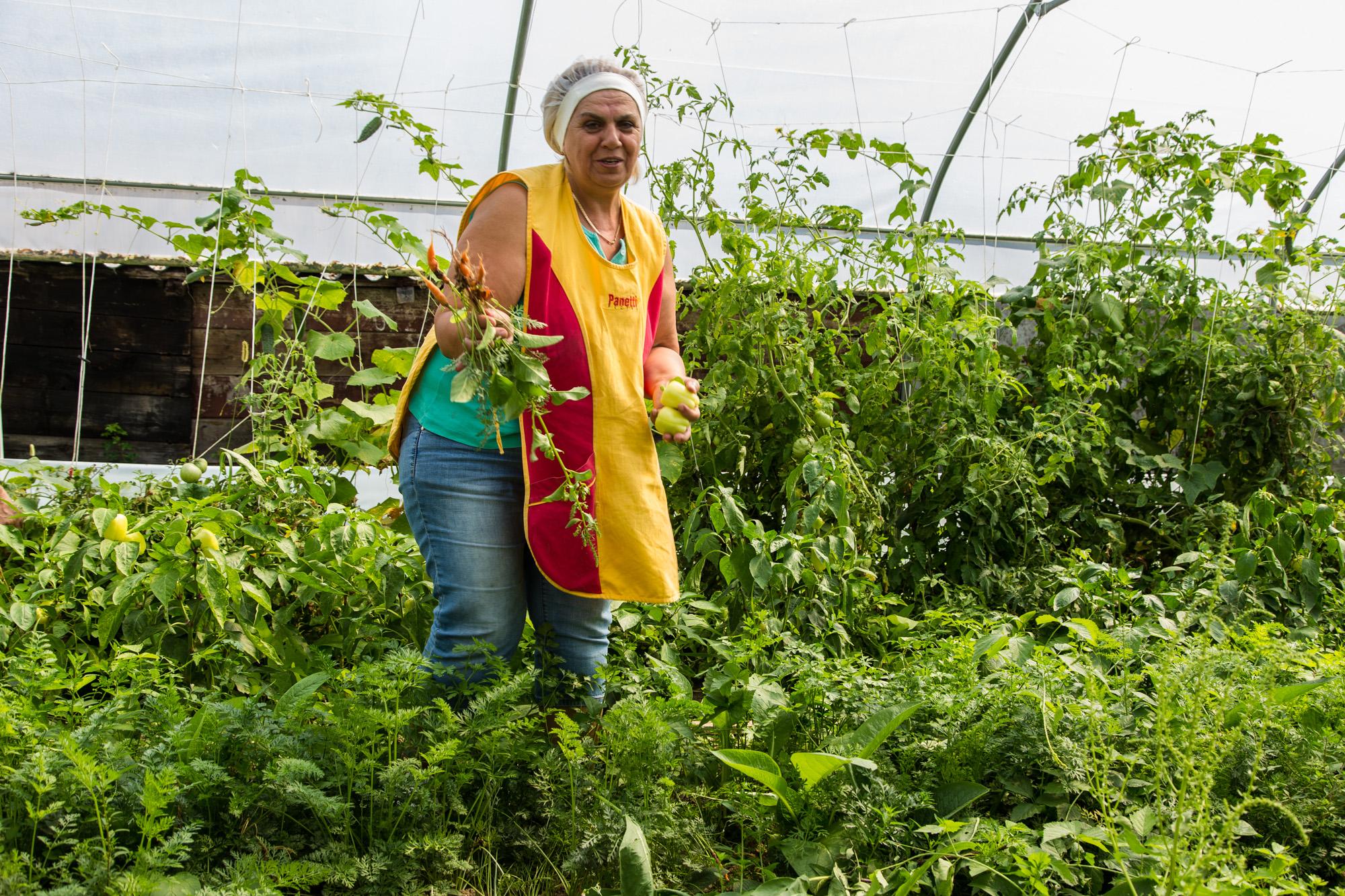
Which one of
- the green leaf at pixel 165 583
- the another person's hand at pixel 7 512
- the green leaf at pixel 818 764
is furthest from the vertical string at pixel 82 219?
the green leaf at pixel 818 764

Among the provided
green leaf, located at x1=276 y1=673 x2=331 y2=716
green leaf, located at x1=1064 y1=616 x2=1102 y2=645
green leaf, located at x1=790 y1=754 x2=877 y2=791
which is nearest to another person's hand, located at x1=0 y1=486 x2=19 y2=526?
green leaf, located at x1=276 y1=673 x2=331 y2=716

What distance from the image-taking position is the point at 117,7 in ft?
12.0

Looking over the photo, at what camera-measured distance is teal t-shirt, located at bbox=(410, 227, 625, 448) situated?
1923mm

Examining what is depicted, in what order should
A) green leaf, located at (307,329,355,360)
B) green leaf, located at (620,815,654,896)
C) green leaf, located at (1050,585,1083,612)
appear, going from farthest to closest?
green leaf, located at (307,329,355,360), green leaf, located at (1050,585,1083,612), green leaf, located at (620,815,654,896)

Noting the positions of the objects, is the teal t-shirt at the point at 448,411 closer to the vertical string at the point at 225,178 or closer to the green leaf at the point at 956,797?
the green leaf at the point at 956,797

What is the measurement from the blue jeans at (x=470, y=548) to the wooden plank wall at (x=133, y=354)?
2.05 metres

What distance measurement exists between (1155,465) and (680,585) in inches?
67.9

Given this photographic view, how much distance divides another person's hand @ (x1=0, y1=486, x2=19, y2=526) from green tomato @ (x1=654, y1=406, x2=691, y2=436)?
1851mm

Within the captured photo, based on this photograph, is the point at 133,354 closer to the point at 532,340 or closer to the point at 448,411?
the point at 448,411

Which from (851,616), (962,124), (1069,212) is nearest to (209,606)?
(851,616)

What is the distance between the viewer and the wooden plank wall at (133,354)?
12.6ft

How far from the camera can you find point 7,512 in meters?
2.83

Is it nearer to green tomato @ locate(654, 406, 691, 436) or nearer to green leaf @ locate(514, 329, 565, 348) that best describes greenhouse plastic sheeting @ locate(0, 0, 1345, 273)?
green tomato @ locate(654, 406, 691, 436)

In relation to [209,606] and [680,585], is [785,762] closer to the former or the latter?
[680,585]
